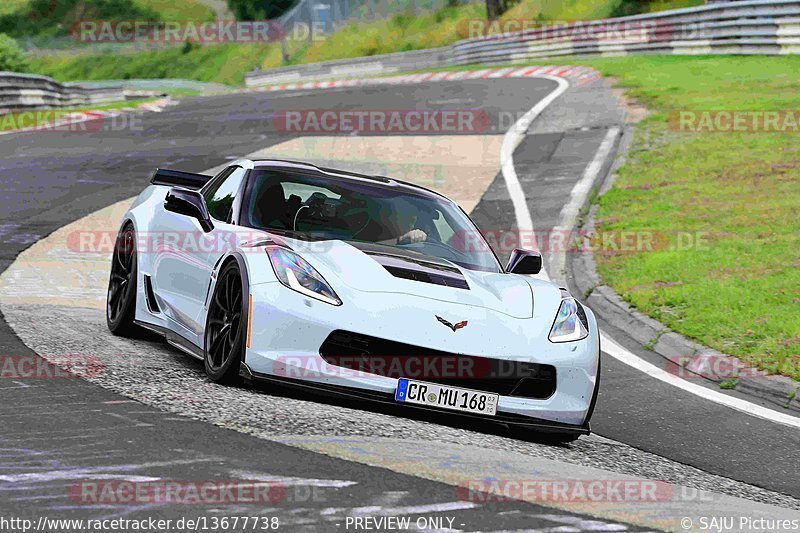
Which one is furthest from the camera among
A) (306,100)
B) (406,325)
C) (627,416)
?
(306,100)

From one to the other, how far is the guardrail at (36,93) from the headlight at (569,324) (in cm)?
2392

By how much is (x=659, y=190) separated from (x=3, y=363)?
1158 centimetres

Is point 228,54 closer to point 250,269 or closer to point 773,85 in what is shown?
point 773,85

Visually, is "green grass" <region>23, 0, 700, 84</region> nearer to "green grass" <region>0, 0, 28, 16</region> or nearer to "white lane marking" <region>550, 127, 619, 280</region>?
"green grass" <region>0, 0, 28, 16</region>

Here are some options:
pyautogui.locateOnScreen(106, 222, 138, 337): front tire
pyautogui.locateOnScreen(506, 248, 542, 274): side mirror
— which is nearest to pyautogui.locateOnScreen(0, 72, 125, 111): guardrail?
pyautogui.locateOnScreen(106, 222, 138, 337): front tire

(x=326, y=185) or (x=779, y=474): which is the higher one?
(x=326, y=185)

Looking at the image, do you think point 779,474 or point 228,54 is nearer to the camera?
point 779,474

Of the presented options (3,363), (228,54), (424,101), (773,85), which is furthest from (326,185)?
(228,54)

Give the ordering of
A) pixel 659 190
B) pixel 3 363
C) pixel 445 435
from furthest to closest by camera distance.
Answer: pixel 659 190 < pixel 3 363 < pixel 445 435

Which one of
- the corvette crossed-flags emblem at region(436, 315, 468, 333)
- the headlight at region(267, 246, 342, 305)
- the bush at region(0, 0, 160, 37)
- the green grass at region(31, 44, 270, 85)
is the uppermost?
the headlight at region(267, 246, 342, 305)

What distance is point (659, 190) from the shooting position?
1681 centimetres

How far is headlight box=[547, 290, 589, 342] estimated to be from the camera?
686cm

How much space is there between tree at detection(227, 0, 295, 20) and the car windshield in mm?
93974

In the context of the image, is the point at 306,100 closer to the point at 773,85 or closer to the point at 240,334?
the point at 773,85
